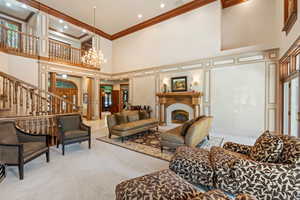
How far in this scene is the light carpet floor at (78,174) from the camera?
196 centimetres

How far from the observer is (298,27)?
2.63m

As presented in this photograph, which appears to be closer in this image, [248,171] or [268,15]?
[248,171]

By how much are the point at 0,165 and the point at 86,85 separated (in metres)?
7.76

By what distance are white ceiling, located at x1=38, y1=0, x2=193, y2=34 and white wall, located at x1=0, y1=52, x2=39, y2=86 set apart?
107 inches

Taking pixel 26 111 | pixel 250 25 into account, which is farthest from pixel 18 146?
pixel 250 25

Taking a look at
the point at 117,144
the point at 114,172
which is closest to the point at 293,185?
the point at 114,172

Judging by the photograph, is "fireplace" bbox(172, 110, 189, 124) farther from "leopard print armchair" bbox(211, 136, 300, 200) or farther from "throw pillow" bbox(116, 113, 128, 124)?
"leopard print armchair" bbox(211, 136, 300, 200)

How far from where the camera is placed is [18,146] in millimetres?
2281

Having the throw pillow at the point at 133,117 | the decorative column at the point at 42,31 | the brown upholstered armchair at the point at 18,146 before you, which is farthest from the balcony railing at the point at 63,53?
the brown upholstered armchair at the point at 18,146

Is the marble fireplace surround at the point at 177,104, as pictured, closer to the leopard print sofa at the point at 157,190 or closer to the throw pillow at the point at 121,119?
the throw pillow at the point at 121,119

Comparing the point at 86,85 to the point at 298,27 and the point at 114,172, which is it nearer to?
the point at 114,172

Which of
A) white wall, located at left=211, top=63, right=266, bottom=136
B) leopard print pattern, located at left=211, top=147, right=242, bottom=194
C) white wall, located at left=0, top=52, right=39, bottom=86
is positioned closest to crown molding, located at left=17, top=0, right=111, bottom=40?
white wall, located at left=0, top=52, right=39, bottom=86

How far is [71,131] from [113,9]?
19.0 feet

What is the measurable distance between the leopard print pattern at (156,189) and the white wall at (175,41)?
5.64 metres
